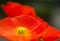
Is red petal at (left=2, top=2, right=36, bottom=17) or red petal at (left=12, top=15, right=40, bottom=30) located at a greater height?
red petal at (left=2, top=2, right=36, bottom=17)

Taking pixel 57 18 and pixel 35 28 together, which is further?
pixel 57 18

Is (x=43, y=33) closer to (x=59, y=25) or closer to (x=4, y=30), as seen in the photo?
(x=4, y=30)

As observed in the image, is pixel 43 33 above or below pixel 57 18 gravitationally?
below

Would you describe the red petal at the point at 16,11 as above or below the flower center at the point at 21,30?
above

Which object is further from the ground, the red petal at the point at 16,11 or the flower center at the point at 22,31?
the red petal at the point at 16,11

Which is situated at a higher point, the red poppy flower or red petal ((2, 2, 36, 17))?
red petal ((2, 2, 36, 17))

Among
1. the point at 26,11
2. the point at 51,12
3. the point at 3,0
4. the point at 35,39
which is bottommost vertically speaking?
the point at 35,39

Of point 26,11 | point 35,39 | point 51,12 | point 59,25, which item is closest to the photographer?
point 35,39

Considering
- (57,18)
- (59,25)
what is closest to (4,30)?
(59,25)
